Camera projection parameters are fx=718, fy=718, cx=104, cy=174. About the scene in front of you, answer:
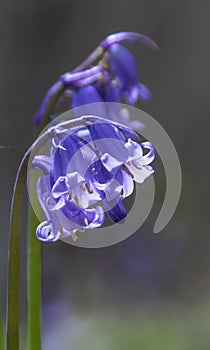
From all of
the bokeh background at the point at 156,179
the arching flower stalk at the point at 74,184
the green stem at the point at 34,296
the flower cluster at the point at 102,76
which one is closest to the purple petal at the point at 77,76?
the flower cluster at the point at 102,76

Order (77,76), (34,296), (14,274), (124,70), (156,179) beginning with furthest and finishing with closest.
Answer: (156,179)
(124,70)
(77,76)
(34,296)
(14,274)

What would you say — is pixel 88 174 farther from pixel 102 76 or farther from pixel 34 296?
pixel 102 76

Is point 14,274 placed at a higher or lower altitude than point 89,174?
lower

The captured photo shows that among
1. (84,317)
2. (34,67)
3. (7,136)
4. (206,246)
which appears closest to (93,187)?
(84,317)

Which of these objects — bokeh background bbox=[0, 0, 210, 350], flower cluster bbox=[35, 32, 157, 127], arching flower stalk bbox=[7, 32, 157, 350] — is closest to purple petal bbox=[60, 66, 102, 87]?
flower cluster bbox=[35, 32, 157, 127]

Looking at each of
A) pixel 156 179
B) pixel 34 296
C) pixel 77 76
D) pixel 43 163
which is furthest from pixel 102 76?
pixel 156 179

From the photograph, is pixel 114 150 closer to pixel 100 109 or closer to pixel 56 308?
pixel 100 109

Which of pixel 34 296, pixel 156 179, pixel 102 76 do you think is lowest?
pixel 156 179
